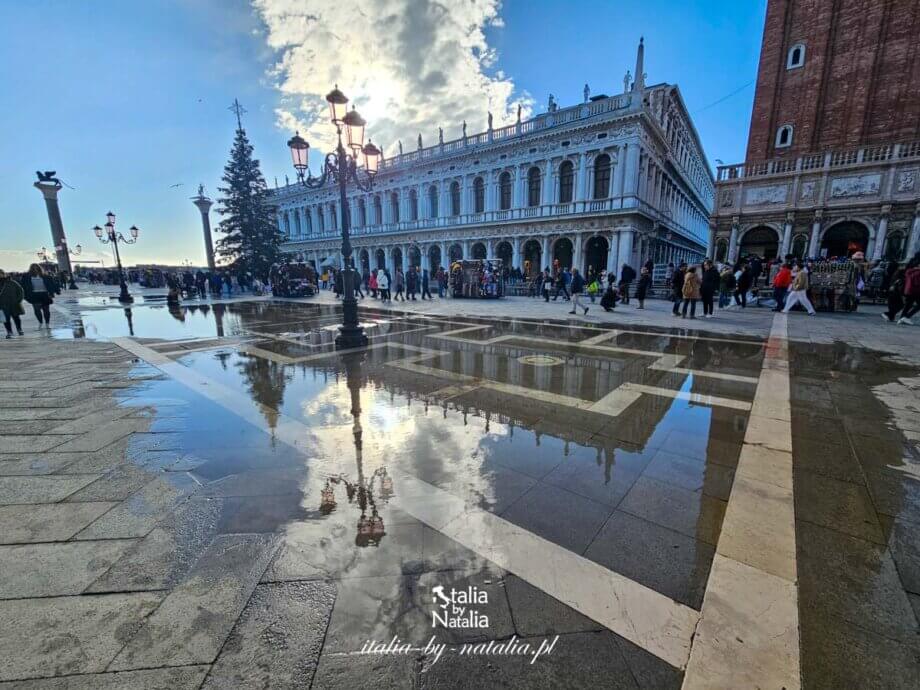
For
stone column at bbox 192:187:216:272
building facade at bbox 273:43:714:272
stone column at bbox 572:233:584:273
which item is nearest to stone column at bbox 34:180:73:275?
stone column at bbox 192:187:216:272

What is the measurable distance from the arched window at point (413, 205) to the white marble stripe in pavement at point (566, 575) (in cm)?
3697

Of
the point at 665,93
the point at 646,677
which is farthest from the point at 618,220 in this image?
the point at 646,677

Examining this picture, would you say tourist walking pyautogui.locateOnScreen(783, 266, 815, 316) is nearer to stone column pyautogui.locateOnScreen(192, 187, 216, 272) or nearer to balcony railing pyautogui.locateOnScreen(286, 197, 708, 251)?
balcony railing pyautogui.locateOnScreen(286, 197, 708, 251)

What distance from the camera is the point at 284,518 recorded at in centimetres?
262

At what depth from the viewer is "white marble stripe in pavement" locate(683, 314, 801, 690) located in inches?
63.0

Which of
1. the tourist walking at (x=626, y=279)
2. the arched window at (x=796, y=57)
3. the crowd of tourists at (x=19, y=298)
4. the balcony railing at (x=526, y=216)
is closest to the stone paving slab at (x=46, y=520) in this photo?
the crowd of tourists at (x=19, y=298)

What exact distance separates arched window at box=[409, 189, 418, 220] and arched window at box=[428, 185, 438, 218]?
1769mm

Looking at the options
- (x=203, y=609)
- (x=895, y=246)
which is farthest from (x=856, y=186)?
(x=203, y=609)

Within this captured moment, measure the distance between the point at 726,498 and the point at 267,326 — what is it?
475 inches

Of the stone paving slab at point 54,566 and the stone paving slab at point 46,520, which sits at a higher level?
the stone paving slab at point 46,520

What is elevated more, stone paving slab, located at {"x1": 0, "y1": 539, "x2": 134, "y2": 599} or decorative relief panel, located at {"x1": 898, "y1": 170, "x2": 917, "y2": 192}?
decorative relief panel, located at {"x1": 898, "y1": 170, "x2": 917, "y2": 192}

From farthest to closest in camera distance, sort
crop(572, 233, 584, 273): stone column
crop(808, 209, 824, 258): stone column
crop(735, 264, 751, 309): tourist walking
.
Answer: crop(572, 233, 584, 273): stone column → crop(808, 209, 824, 258): stone column → crop(735, 264, 751, 309): tourist walking

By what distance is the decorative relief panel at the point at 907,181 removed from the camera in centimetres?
1883

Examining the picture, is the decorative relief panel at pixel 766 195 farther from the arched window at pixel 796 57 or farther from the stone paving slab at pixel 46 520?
the stone paving slab at pixel 46 520
